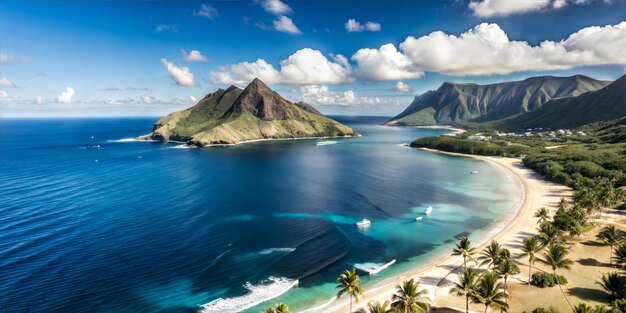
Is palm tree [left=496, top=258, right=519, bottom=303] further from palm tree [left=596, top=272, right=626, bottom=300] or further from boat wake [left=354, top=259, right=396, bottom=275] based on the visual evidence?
boat wake [left=354, top=259, right=396, bottom=275]

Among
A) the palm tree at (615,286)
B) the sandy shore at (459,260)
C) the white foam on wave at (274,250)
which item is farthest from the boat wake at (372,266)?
the palm tree at (615,286)

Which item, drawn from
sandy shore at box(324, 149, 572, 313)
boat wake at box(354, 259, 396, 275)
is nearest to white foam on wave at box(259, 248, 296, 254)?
boat wake at box(354, 259, 396, 275)

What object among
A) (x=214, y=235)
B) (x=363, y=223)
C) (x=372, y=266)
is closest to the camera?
(x=372, y=266)

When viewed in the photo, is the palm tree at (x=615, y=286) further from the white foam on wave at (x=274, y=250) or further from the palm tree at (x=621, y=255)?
the white foam on wave at (x=274, y=250)

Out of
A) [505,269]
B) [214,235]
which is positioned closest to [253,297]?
[214,235]

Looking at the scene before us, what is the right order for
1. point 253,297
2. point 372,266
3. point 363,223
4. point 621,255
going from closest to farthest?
point 253,297, point 621,255, point 372,266, point 363,223

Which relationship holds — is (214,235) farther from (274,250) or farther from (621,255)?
(621,255)
